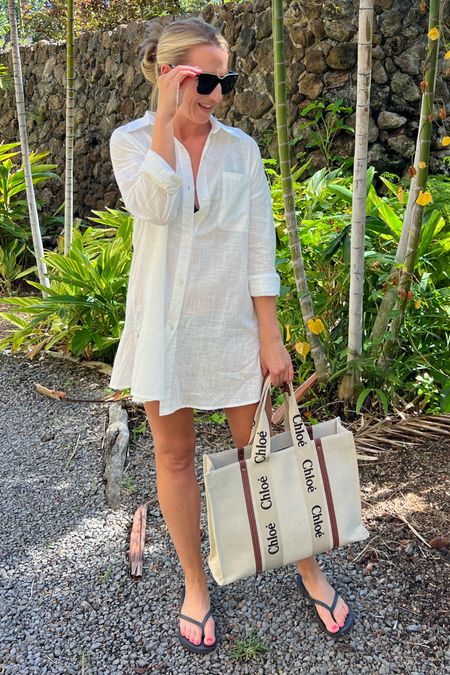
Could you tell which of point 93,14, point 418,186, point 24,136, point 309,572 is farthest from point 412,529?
point 93,14

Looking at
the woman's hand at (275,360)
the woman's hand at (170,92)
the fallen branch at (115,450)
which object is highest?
the woman's hand at (170,92)

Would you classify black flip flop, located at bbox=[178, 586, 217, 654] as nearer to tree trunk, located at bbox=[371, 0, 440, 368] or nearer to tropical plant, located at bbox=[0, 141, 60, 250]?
tree trunk, located at bbox=[371, 0, 440, 368]

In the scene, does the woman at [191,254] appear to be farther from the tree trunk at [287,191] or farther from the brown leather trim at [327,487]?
the tree trunk at [287,191]

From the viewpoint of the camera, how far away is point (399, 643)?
2010 millimetres

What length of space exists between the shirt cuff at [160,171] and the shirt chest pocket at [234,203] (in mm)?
182

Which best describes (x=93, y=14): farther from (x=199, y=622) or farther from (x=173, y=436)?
(x=199, y=622)

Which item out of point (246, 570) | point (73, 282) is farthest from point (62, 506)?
point (73, 282)

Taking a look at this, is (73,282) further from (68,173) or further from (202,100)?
(202,100)

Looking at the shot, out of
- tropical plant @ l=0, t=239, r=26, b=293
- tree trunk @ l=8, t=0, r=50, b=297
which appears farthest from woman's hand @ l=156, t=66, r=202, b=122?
tropical plant @ l=0, t=239, r=26, b=293

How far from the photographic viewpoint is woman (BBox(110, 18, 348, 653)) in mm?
1713

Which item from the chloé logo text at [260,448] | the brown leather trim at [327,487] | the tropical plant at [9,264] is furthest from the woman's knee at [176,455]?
the tropical plant at [9,264]

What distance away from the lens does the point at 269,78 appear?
21.1 ft

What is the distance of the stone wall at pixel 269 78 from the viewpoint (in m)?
5.74

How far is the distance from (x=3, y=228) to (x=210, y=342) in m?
5.41
